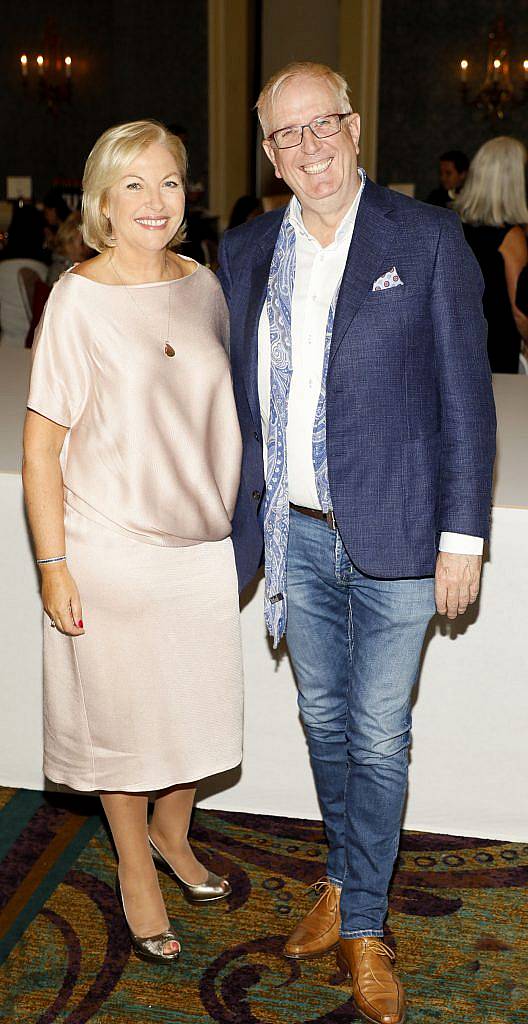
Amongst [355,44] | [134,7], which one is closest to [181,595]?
[355,44]

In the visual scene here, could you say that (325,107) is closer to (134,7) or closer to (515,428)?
(515,428)

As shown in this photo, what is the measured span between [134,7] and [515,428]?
32.9 feet

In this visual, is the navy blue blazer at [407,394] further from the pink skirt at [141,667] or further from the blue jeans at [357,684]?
the pink skirt at [141,667]

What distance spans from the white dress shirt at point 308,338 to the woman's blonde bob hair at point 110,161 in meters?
0.23

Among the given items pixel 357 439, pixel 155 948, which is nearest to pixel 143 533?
pixel 357 439

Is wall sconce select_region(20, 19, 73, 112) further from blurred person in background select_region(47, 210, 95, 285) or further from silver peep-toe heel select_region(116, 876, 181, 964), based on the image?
silver peep-toe heel select_region(116, 876, 181, 964)

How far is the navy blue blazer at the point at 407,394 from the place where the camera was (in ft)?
5.53

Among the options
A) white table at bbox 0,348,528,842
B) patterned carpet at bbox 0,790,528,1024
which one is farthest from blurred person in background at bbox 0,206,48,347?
patterned carpet at bbox 0,790,528,1024

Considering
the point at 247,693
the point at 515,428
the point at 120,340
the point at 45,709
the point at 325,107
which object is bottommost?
the point at 247,693

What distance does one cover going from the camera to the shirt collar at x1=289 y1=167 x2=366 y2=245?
1767 millimetres

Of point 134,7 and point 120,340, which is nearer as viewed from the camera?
point 120,340

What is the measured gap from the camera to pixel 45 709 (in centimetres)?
202

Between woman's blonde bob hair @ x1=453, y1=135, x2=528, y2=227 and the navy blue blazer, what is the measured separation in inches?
72.3

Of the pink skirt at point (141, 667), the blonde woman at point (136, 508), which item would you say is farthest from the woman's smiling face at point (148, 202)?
the pink skirt at point (141, 667)
